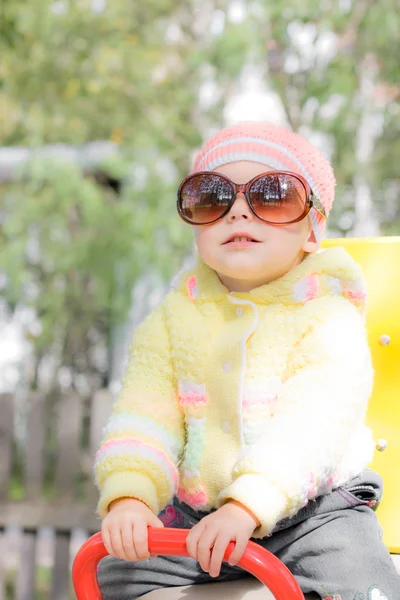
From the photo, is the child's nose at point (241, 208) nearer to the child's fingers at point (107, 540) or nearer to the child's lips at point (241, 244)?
the child's lips at point (241, 244)

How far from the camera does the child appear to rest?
3.99 feet

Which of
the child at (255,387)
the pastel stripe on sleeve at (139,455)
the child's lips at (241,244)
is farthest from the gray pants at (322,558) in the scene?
the child's lips at (241,244)

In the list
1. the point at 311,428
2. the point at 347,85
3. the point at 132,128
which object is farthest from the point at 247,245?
the point at 132,128

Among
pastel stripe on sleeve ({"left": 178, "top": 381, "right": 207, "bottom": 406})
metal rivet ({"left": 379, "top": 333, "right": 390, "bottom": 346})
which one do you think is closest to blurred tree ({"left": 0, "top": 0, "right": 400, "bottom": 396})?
metal rivet ({"left": 379, "top": 333, "right": 390, "bottom": 346})

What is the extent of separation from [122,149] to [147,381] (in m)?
2.84

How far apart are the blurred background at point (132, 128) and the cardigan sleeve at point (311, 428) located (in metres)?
2.08

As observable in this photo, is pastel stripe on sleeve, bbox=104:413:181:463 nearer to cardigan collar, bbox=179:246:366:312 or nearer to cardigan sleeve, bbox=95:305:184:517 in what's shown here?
cardigan sleeve, bbox=95:305:184:517

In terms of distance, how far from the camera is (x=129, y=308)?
4559mm

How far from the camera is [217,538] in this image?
105 centimetres

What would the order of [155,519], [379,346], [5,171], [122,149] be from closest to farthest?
[155,519]
[379,346]
[122,149]
[5,171]

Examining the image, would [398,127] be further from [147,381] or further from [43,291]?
[147,381]

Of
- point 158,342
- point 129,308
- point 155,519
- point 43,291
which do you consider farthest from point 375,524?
point 43,291

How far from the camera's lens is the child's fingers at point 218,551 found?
41.2 inches

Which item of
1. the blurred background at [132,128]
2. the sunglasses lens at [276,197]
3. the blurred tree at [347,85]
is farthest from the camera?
the blurred tree at [347,85]
